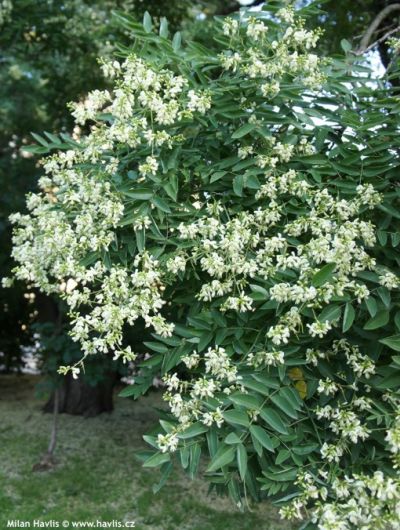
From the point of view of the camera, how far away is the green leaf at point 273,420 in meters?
1.71

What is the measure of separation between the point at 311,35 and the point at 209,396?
4.42ft

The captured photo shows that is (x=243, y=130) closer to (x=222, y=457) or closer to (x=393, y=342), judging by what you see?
(x=393, y=342)

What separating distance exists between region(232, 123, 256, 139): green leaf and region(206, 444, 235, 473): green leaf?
104 centimetres

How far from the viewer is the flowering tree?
175cm

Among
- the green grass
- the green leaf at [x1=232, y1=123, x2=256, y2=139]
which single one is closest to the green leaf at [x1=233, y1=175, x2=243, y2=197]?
the green leaf at [x1=232, y1=123, x2=256, y2=139]

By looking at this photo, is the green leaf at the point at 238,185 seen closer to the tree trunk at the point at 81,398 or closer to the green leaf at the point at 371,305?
the green leaf at the point at 371,305

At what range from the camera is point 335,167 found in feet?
6.82

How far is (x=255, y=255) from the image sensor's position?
2.06m

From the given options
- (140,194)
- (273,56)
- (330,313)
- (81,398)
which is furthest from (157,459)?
(81,398)

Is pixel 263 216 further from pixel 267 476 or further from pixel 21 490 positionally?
pixel 21 490

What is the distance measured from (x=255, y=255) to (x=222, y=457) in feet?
2.32

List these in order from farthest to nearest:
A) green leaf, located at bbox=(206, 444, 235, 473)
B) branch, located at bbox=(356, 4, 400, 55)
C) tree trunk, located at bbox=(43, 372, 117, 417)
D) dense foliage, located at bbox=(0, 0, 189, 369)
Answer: tree trunk, located at bbox=(43, 372, 117, 417)
dense foliage, located at bbox=(0, 0, 189, 369)
branch, located at bbox=(356, 4, 400, 55)
green leaf, located at bbox=(206, 444, 235, 473)

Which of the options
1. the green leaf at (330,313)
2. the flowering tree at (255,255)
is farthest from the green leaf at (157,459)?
the green leaf at (330,313)

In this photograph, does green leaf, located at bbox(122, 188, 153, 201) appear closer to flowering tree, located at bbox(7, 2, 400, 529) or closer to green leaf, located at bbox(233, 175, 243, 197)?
flowering tree, located at bbox(7, 2, 400, 529)
